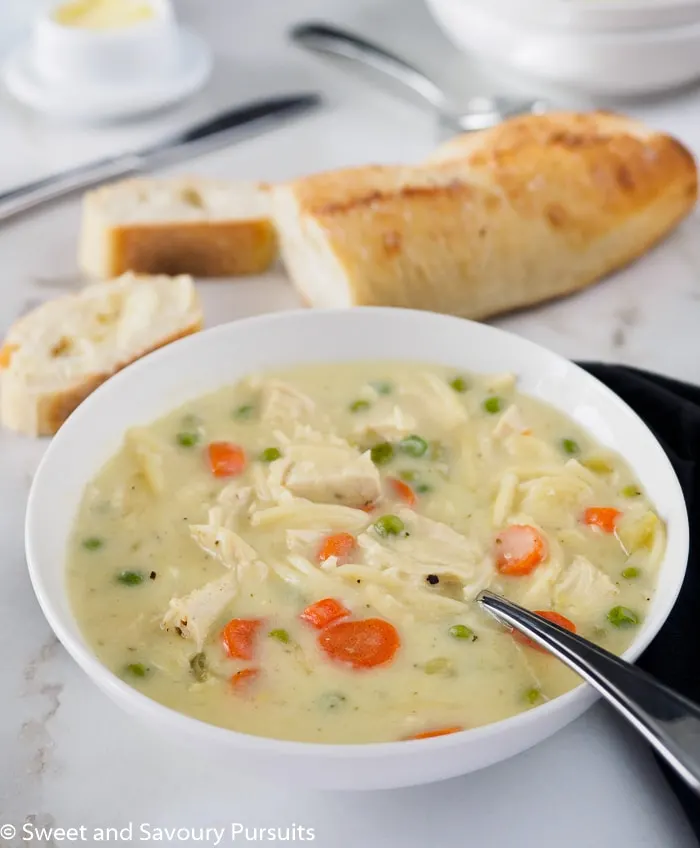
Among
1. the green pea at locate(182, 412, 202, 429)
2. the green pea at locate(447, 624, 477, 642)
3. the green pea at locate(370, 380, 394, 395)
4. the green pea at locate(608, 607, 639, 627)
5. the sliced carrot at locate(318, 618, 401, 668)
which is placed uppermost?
the green pea at locate(608, 607, 639, 627)

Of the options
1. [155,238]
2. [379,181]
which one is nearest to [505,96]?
[379,181]

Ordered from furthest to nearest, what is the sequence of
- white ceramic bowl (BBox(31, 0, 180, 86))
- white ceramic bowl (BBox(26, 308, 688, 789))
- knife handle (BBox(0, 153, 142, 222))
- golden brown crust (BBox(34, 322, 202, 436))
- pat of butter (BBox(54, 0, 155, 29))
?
pat of butter (BBox(54, 0, 155, 29))
white ceramic bowl (BBox(31, 0, 180, 86))
knife handle (BBox(0, 153, 142, 222))
golden brown crust (BBox(34, 322, 202, 436))
white ceramic bowl (BBox(26, 308, 688, 789))

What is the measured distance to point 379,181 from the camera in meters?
3.81

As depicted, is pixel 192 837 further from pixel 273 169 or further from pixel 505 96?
pixel 505 96

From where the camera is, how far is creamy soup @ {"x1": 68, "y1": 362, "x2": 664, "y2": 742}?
223 centimetres

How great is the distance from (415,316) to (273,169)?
175cm

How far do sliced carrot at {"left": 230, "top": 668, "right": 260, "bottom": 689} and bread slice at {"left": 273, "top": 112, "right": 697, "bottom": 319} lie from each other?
1.63m

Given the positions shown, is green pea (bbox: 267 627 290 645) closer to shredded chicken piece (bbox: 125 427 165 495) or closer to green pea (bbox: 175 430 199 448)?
shredded chicken piece (bbox: 125 427 165 495)

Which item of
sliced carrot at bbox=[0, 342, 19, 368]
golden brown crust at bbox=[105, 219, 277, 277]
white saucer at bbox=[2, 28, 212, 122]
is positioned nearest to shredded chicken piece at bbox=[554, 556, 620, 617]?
sliced carrot at bbox=[0, 342, 19, 368]

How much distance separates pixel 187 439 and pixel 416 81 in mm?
2817

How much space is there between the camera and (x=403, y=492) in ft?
9.02

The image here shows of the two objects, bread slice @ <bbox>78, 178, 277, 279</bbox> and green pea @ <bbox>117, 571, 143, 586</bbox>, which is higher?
green pea @ <bbox>117, 571, 143, 586</bbox>

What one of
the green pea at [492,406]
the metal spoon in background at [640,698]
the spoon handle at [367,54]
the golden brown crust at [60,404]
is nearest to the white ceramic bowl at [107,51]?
the spoon handle at [367,54]

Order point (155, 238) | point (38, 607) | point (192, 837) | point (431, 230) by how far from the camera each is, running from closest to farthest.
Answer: point (192, 837) → point (38, 607) → point (431, 230) → point (155, 238)
